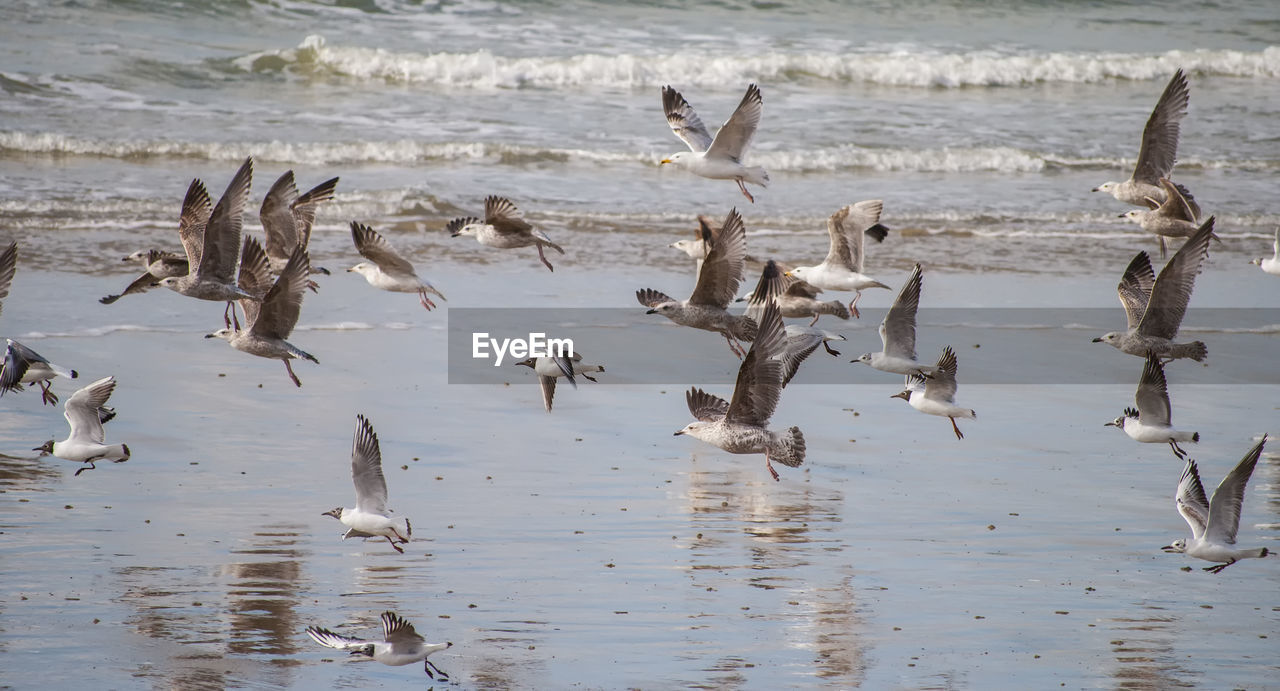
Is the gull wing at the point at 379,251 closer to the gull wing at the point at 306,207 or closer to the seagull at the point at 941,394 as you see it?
the gull wing at the point at 306,207

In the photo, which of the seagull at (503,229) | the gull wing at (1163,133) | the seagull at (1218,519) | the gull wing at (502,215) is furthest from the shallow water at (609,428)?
the gull wing at (1163,133)

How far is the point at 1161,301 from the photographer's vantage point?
28.4 feet

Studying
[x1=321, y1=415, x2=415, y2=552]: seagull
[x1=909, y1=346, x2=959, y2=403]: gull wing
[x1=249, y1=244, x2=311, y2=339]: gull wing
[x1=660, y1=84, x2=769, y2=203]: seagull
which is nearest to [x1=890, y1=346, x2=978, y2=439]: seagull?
[x1=909, y1=346, x2=959, y2=403]: gull wing

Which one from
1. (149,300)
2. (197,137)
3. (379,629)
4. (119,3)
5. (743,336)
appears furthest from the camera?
(119,3)

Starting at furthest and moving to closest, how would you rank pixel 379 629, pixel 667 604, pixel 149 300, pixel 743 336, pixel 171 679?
pixel 149 300, pixel 743 336, pixel 667 604, pixel 379 629, pixel 171 679

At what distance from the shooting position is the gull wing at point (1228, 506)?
6848mm

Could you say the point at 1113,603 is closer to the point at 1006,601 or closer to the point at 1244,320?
the point at 1006,601

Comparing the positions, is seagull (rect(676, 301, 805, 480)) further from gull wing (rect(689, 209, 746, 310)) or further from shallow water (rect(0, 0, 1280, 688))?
gull wing (rect(689, 209, 746, 310))

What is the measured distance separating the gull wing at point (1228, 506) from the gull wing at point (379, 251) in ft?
17.6

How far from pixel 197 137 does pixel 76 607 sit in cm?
1487

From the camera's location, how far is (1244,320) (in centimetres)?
1248

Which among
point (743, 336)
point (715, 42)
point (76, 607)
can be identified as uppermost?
point (715, 42)

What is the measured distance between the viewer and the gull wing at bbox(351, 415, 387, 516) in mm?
6777

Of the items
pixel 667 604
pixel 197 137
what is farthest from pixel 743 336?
pixel 197 137
